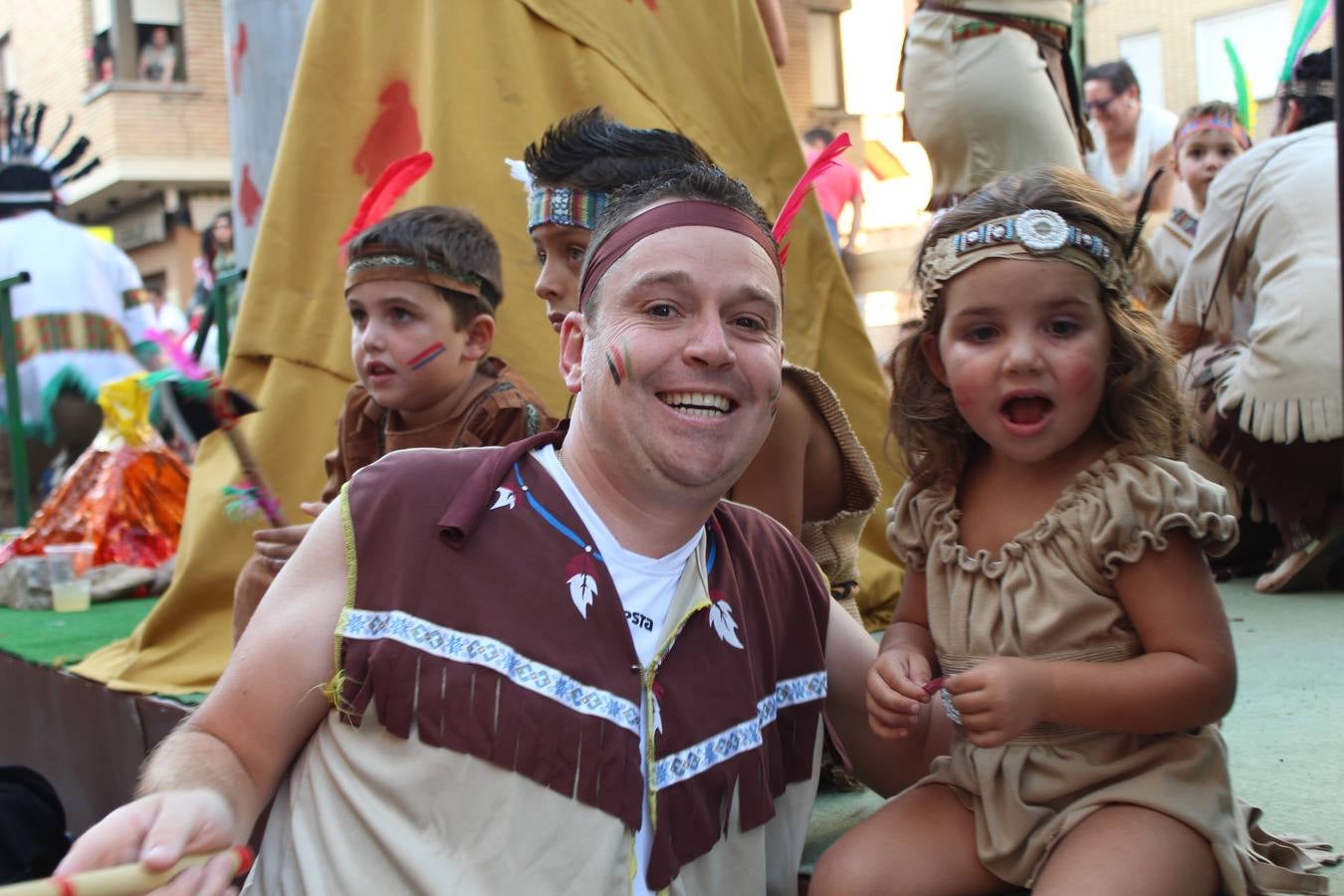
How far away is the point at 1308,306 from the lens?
150 inches

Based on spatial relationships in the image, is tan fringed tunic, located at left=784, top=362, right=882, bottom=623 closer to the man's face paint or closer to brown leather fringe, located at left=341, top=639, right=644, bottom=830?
the man's face paint

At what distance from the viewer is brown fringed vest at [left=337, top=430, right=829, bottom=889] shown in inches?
62.6

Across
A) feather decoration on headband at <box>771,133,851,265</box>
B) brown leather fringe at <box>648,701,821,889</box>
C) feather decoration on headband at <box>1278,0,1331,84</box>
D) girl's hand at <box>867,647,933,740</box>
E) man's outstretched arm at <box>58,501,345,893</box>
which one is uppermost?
feather decoration on headband at <box>1278,0,1331,84</box>

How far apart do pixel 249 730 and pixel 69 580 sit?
413 centimetres

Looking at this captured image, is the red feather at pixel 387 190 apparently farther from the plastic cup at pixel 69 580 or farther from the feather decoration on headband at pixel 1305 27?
the feather decoration on headband at pixel 1305 27

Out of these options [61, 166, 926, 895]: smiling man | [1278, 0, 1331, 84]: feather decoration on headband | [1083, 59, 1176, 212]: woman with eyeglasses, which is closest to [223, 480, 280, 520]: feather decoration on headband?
[61, 166, 926, 895]: smiling man

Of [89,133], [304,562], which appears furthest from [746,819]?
[89,133]

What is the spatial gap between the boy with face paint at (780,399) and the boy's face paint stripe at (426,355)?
1.42 ft

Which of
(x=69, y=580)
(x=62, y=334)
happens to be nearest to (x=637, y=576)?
(x=69, y=580)

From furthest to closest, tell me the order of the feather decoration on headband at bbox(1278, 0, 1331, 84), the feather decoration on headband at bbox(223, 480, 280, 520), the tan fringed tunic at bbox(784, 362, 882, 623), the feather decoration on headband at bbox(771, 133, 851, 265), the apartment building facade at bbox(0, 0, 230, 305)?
the apartment building facade at bbox(0, 0, 230, 305)
the feather decoration on headband at bbox(1278, 0, 1331, 84)
the feather decoration on headband at bbox(223, 480, 280, 520)
the tan fringed tunic at bbox(784, 362, 882, 623)
the feather decoration on headband at bbox(771, 133, 851, 265)

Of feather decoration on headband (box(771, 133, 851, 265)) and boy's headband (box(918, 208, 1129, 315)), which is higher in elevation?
feather decoration on headband (box(771, 133, 851, 265))

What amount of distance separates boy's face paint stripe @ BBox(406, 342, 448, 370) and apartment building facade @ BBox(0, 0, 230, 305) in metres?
17.0

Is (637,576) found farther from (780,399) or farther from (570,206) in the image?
Result: (570,206)

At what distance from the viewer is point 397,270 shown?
3.05m
